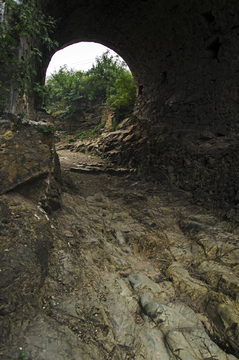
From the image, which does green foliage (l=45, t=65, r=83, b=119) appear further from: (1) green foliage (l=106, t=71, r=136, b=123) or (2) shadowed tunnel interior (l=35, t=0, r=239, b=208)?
(2) shadowed tunnel interior (l=35, t=0, r=239, b=208)

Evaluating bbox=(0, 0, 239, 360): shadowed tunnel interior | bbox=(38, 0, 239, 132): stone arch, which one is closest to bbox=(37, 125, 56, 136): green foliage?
bbox=(0, 0, 239, 360): shadowed tunnel interior

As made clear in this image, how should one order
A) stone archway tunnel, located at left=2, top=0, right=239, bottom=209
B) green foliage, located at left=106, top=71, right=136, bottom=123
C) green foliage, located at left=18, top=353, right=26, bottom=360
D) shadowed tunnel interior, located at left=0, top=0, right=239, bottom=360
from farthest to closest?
green foliage, located at left=106, top=71, right=136, bottom=123 → stone archway tunnel, located at left=2, top=0, right=239, bottom=209 → shadowed tunnel interior, located at left=0, top=0, right=239, bottom=360 → green foliage, located at left=18, top=353, right=26, bottom=360

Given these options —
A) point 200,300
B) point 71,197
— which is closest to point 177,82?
point 71,197

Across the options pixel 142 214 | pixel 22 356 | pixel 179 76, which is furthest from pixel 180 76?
pixel 22 356

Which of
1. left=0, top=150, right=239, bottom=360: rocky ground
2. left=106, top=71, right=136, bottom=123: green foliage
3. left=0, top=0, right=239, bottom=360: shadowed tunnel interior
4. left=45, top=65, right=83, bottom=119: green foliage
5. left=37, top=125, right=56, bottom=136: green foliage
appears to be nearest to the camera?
left=0, top=150, right=239, bottom=360: rocky ground

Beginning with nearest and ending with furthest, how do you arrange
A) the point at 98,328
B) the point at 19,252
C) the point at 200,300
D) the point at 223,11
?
the point at 98,328
the point at 19,252
the point at 200,300
the point at 223,11

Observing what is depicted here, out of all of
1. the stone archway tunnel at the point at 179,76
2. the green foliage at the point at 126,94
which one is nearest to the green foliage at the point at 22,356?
the stone archway tunnel at the point at 179,76

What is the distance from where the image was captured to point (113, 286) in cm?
347

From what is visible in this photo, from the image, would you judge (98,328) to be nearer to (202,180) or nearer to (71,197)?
(71,197)

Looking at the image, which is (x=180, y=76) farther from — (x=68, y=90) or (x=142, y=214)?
(x=68, y=90)

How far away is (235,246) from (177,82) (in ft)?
20.5

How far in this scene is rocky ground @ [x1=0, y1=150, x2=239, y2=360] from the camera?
2428 mm

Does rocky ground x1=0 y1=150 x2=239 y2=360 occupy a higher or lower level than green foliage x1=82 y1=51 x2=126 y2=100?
lower

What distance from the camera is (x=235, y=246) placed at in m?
4.54
